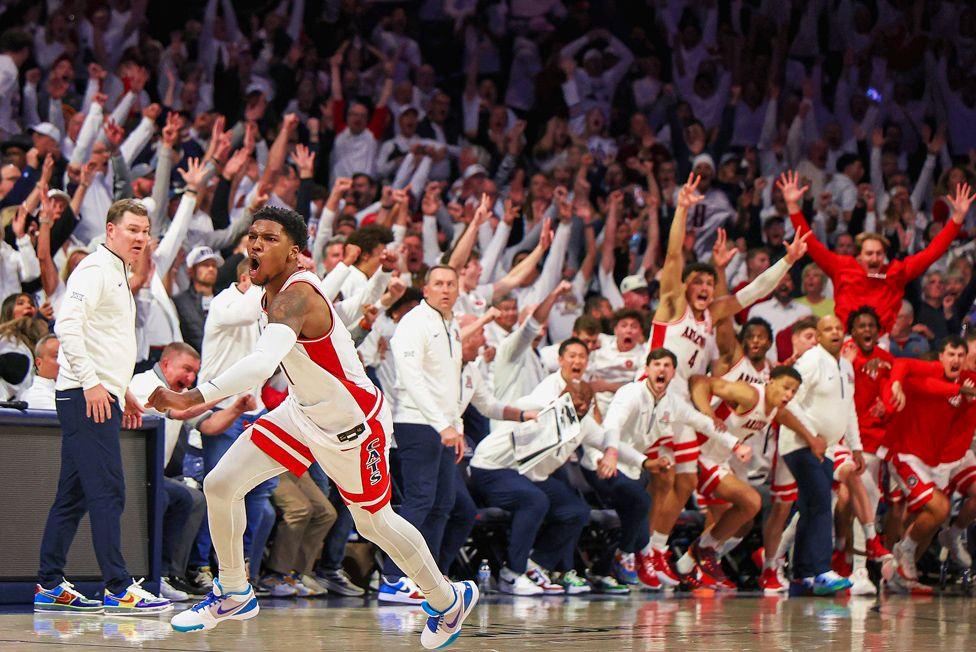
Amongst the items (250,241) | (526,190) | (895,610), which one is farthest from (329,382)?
(526,190)

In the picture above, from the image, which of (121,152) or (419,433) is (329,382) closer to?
(419,433)

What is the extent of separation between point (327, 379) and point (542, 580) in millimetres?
4574

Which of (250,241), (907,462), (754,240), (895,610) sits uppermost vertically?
(754,240)

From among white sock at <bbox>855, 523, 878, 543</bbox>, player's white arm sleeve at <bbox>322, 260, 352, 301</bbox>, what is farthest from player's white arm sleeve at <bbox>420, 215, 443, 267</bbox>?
white sock at <bbox>855, 523, 878, 543</bbox>

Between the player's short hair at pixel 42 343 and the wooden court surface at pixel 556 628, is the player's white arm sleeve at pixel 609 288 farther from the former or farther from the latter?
the player's short hair at pixel 42 343

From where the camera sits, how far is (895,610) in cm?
948

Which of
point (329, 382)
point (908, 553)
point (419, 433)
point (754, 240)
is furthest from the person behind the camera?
point (754, 240)

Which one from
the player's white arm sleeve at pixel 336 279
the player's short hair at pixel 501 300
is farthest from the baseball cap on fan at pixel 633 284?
the player's white arm sleeve at pixel 336 279

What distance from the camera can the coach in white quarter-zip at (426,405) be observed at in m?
8.95

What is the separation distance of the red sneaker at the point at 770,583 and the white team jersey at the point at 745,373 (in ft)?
4.88

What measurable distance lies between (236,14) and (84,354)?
1026cm

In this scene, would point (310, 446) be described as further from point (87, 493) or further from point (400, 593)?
point (400, 593)

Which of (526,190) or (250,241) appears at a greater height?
(526,190)

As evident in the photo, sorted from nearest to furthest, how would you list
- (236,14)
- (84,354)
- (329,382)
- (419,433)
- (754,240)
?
(329,382), (84,354), (419,433), (754,240), (236,14)
